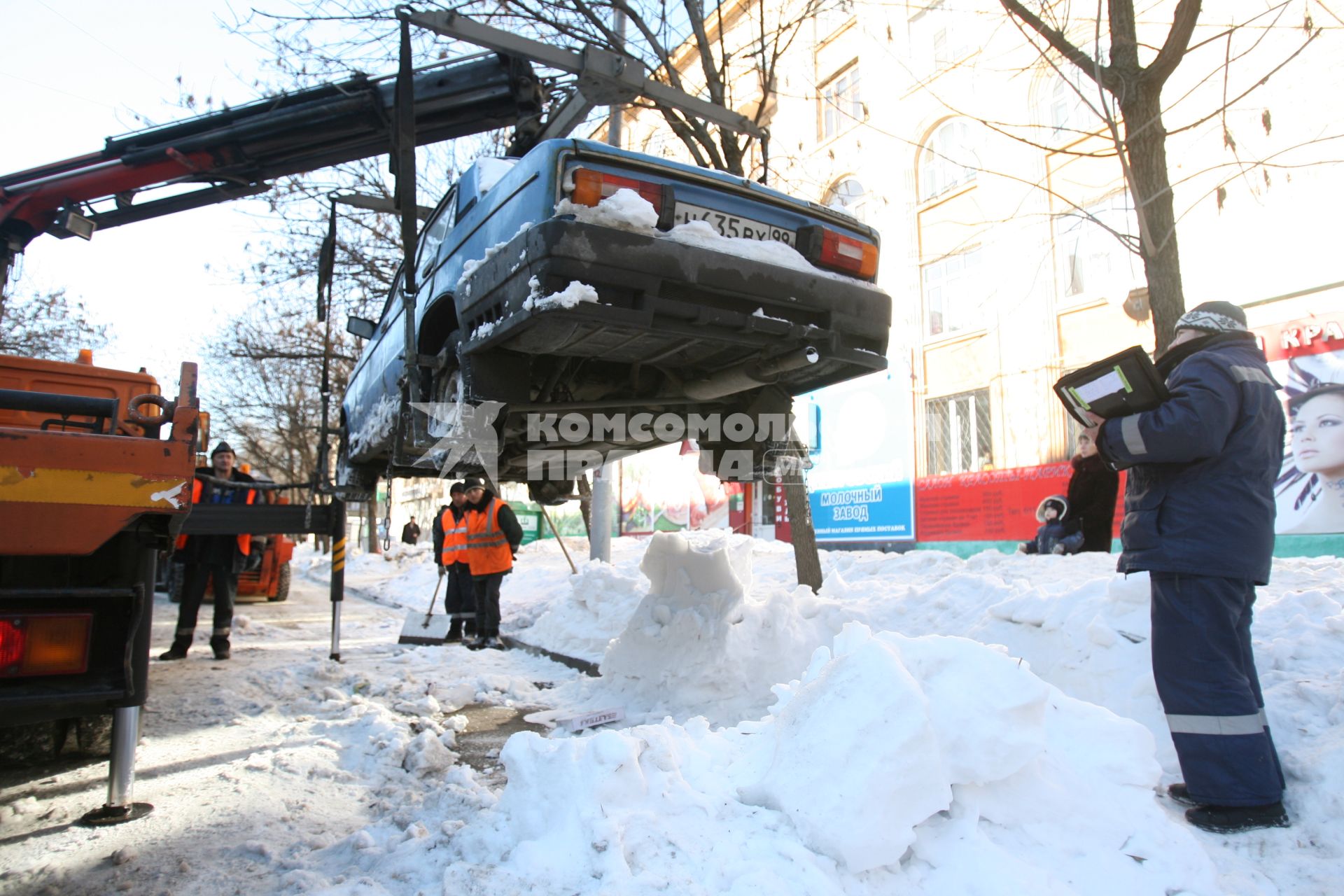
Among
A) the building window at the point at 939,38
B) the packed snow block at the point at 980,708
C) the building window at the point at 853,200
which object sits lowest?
the packed snow block at the point at 980,708

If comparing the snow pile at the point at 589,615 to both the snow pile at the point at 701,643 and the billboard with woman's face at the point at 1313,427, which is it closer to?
the snow pile at the point at 701,643

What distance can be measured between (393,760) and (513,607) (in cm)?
572

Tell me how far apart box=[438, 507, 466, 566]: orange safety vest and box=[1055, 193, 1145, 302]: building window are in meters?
9.87

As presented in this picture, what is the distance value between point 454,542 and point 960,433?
35.2 feet

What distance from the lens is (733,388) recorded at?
3.80 metres

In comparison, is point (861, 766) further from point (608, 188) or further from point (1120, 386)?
point (608, 188)

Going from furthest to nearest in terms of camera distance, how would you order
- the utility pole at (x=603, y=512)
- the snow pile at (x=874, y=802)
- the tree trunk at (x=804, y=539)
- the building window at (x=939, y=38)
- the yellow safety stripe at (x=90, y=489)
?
the building window at (x=939, y=38), the utility pole at (x=603, y=512), the tree trunk at (x=804, y=539), the yellow safety stripe at (x=90, y=489), the snow pile at (x=874, y=802)

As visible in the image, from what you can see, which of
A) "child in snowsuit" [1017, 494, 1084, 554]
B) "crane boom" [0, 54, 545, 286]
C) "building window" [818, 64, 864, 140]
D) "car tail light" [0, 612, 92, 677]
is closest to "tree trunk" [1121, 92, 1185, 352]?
"child in snowsuit" [1017, 494, 1084, 554]

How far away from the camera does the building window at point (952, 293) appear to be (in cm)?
1487

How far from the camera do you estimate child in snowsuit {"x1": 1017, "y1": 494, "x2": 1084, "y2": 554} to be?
21.2 feet

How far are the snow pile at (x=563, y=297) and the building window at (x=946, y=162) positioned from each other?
1392 cm

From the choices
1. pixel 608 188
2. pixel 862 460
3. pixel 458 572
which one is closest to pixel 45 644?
pixel 608 188

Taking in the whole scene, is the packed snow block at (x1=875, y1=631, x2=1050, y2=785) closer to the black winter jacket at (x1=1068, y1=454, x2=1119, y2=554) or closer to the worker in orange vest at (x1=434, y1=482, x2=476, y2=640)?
the black winter jacket at (x1=1068, y1=454, x2=1119, y2=554)

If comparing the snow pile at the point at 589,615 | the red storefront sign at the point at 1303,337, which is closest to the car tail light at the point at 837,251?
the snow pile at the point at 589,615
